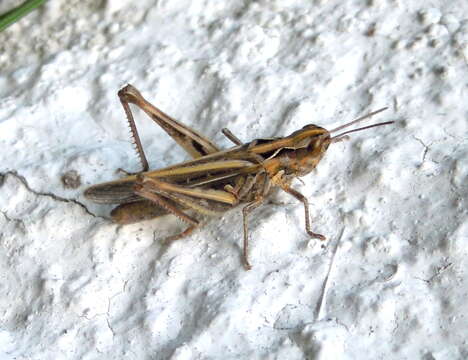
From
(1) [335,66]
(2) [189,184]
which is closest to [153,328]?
(2) [189,184]

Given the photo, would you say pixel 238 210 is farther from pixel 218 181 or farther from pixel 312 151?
pixel 312 151

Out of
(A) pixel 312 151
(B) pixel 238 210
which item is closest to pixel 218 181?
(B) pixel 238 210

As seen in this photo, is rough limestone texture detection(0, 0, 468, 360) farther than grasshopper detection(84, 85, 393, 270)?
No

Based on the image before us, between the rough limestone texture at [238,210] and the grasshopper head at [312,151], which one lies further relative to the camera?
the grasshopper head at [312,151]

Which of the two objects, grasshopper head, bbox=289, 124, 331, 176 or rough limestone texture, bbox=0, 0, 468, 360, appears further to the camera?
grasshopper head, bbox=289, 124, 331, 176

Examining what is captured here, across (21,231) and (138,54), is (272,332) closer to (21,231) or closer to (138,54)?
(21,231)
